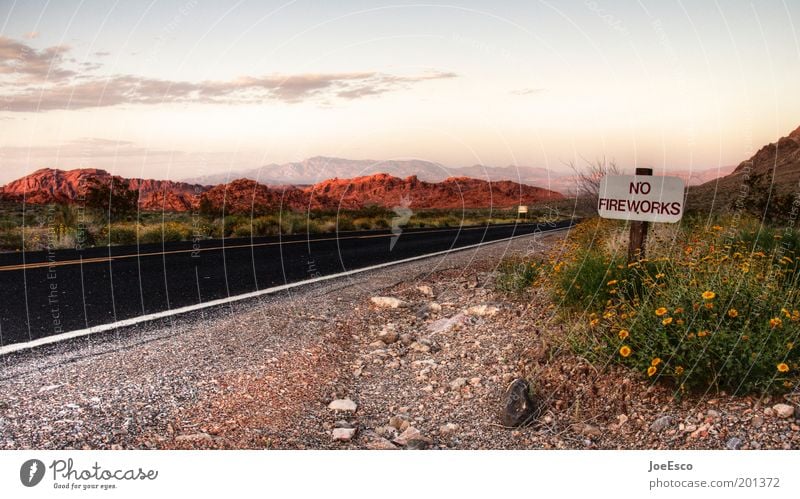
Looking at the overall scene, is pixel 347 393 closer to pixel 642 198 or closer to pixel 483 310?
pixel 483 310

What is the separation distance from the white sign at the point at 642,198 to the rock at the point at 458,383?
1520 millimetres

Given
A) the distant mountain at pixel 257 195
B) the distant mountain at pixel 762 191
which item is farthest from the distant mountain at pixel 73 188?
the distant mountain at pixel 762 191

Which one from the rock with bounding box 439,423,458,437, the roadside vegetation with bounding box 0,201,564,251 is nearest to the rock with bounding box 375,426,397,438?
the rock with bounding box 439,423,458,437

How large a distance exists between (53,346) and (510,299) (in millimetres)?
3739

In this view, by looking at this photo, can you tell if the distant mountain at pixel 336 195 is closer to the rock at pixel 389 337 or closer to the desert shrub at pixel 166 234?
the desert shrub at pixel 166 234

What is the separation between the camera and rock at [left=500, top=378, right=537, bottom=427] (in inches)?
151

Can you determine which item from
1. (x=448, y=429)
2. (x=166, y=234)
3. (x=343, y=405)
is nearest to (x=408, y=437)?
(x=448, y=429)

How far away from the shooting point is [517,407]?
3883mm

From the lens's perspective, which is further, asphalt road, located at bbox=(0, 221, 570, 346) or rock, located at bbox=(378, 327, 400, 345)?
asphalt road, located at bbox=(0, 221, 570, 346)

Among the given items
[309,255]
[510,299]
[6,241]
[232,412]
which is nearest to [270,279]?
[309,255]

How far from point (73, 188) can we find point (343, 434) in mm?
12398

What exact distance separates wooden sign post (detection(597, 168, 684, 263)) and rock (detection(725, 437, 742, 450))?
4.85 ft

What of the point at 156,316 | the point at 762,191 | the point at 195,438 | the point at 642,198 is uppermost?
the point at 642,198

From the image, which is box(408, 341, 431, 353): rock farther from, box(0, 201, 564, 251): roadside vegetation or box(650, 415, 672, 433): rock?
box(0, 201, 564, 251): roadside vegetation
